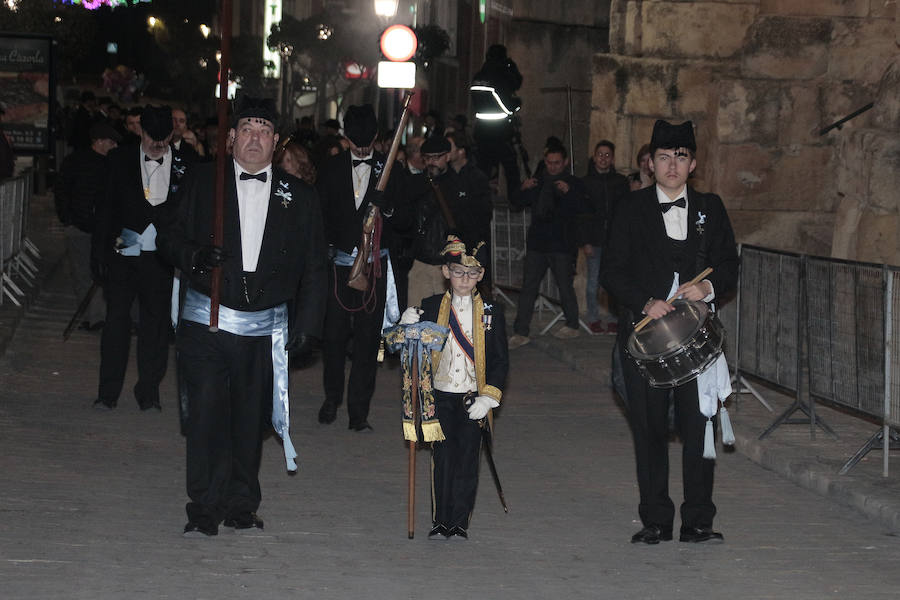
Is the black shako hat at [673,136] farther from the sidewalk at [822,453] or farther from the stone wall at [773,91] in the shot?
the stone wall at [773,91]

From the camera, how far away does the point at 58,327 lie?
15391mm

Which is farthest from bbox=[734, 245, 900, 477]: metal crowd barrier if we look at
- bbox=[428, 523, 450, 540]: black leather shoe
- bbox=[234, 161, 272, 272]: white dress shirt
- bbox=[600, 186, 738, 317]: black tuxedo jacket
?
bbox=[234, 161, 272, 272]: white dress shirt

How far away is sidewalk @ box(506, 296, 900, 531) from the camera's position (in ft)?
28.3

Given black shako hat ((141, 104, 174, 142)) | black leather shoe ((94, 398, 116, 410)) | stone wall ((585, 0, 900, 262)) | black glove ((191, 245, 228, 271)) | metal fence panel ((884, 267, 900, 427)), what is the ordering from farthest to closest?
stone wall ((585, 0, 900, 262))
black leather shoe ((94, 398, 116, 410))
black shako hat ((141, 104, 174, 142))
metal fence panel ((884, 267, 900, 427))
black glove ((191, 245, 228, 271))

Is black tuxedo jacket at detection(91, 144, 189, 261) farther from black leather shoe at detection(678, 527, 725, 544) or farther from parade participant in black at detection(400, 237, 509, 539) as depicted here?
black leather shoe at detection(678, 527, 725, 544)

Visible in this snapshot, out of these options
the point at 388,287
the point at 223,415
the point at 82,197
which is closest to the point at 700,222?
the point at 223,415

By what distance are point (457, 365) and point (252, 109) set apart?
163cm

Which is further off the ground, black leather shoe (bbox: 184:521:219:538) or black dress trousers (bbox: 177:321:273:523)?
black dress trousers (bbox: 177:321:273:523)

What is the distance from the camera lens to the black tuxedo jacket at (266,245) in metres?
7.45

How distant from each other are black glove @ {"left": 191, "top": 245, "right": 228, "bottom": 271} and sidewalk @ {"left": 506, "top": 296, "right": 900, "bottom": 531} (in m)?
3.84

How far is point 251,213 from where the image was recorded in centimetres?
753

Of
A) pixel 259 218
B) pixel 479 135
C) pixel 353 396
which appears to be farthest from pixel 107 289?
pixel 479 135

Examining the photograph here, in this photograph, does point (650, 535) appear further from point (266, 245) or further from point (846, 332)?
point (846, 332)

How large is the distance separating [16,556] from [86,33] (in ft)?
141
